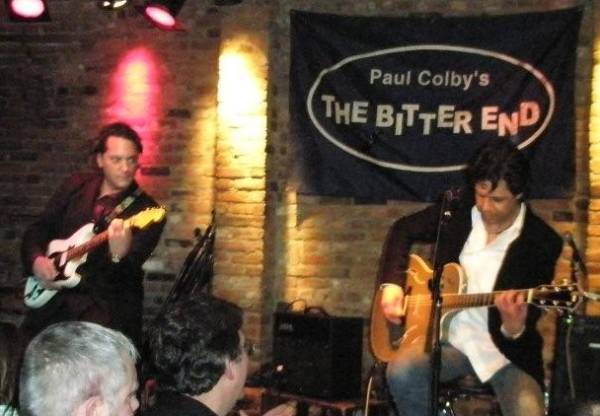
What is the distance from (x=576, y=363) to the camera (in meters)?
4.37

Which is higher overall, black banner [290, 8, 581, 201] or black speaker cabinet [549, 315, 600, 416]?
black banner [290, 8, 581, 201]

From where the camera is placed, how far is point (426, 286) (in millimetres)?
4453

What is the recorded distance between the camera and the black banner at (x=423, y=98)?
5.28 metres

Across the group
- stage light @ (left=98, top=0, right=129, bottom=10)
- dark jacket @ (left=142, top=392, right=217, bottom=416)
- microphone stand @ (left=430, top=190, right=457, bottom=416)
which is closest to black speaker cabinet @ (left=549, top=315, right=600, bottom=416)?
microphone stand @ (left=430, top=190, right=457, bottom=416)

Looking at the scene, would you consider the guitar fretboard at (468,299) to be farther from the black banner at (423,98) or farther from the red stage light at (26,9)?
the red stage light at (26,9)

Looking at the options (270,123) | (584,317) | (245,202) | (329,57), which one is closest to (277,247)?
(245,202)

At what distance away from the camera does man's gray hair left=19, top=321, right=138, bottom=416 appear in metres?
1.77

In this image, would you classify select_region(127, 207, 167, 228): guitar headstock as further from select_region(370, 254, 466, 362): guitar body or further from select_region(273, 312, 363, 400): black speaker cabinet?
select_region(370, 254, 466, 362): guitar body

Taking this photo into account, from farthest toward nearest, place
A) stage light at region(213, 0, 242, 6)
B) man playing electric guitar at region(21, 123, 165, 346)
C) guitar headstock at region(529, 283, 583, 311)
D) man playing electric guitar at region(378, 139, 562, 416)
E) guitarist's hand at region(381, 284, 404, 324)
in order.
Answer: stage light at region(213, 0, 242, 6), man playing electric guitar at region(21, 123, 165, 346), guitarist's hand at region(381, 284, 404, 324), man playing electric guitar at region(378, 139, 562, 416), guitar headstock at region(529, 283, 583, 311)

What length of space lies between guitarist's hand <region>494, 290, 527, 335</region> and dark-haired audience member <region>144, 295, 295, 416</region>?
6.35 ft

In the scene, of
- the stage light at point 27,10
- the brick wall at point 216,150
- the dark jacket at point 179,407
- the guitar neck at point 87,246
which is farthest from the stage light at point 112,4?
the dark jacket at point 179,407

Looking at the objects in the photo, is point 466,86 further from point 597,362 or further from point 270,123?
point 597,362

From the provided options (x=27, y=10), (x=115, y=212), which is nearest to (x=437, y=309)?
(x=115, y=212)

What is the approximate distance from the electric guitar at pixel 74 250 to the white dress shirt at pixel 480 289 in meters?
1.66
